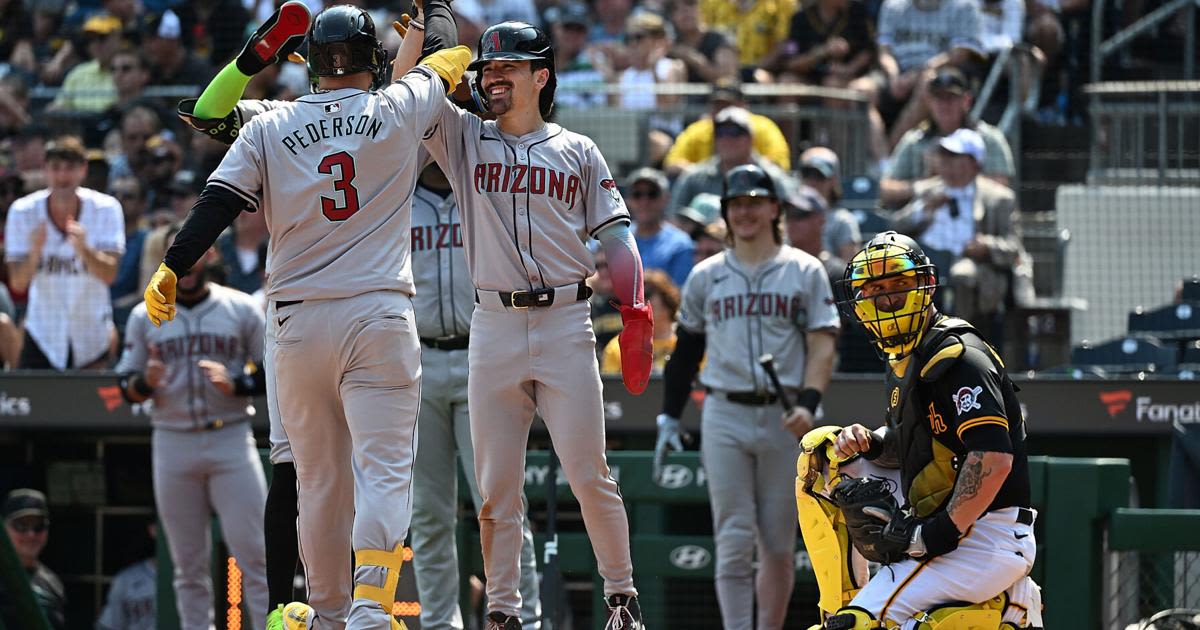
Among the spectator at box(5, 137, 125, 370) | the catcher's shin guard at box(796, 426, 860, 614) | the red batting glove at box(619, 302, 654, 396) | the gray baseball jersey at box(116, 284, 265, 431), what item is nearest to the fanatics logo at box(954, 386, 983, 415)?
the catcher's shin guard at box(796, 426, 860, 614)

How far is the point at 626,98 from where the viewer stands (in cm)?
1151

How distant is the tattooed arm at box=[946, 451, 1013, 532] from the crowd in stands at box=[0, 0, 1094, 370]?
3546 millimetres

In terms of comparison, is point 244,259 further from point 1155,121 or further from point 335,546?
point 1155,121

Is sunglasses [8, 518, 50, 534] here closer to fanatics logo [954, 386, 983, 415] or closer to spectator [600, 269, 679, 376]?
spectator [600, 269, 679, 376]

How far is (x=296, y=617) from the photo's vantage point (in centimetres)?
468

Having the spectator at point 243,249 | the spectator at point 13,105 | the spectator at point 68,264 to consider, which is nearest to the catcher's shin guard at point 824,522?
the spectator at point 243,249

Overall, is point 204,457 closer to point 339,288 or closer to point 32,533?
point 32,533

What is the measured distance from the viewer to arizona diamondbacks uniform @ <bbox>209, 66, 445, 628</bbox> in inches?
185

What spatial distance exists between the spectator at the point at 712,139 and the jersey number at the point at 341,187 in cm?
550

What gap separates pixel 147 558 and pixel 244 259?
70.4 inches

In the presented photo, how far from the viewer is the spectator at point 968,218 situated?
9.09 m

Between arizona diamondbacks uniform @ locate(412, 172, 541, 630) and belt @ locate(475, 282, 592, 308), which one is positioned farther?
arizona diamondbacks uniform @ locate(412, 172, 541, 630)

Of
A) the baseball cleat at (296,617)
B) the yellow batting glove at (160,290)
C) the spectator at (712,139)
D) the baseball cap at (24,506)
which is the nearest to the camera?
the yellow batting glove at (160,290)

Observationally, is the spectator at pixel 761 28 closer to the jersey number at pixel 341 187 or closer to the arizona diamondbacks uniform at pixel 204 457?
the arizona diamondbacks uniform at pixel 204 457
